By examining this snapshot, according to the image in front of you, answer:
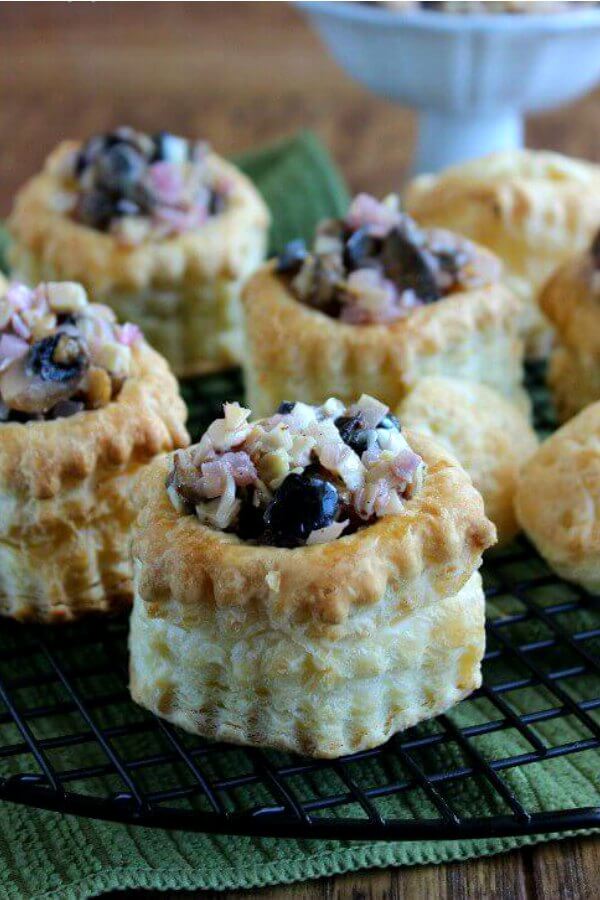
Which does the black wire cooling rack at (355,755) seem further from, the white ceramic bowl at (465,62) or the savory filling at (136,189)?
the white ceramic bowl at (465,62)

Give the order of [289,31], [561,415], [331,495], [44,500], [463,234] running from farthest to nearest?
[289,31], [463,234], [561,415], [44,500], [331,495]

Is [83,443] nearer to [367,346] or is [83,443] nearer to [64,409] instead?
[64,409]

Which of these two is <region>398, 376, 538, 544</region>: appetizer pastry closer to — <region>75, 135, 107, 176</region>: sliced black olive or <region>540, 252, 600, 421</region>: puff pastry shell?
<region>540, 252, 600, 421</region>: puff pastry shell


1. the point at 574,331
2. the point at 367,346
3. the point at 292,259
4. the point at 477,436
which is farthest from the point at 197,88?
the point at 477,436

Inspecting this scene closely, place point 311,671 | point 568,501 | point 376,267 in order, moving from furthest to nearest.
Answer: point 376,267 → point 568,501 → point 311,671

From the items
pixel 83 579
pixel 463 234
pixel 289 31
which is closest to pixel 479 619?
pixel 83 579

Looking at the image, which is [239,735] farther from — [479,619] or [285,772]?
[479,619]
